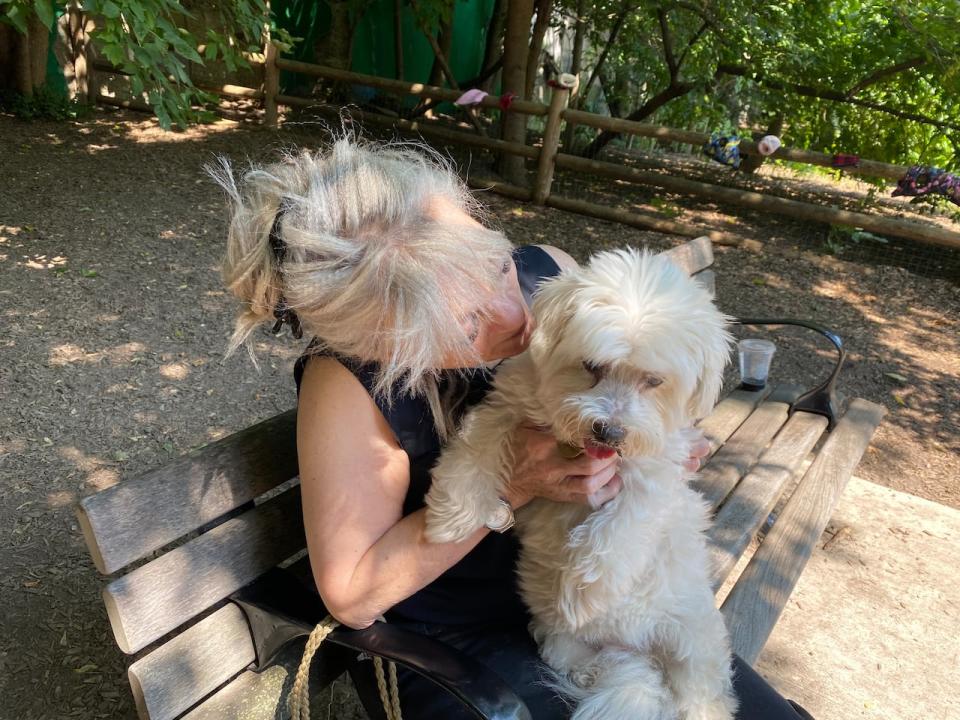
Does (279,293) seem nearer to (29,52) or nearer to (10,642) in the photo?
(10,642)

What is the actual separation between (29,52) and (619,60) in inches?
302

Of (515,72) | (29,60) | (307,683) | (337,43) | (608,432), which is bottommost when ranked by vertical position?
(307,683)

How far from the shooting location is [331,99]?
10250mm

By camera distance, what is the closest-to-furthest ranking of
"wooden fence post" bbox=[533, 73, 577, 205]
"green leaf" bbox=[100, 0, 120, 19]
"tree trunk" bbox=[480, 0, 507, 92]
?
"green leaf" bbox=[100, 0, 120, 19] < "wooden fence post" bbox=[533, 73, 577, 205] < "tree trunk" bbox=[480, 0, 507, 92]

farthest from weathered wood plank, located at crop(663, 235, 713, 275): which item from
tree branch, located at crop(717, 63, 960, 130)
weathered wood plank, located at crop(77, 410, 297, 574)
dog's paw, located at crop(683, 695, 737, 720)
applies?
tree branch, located at crop(717, 63, 960, 130)

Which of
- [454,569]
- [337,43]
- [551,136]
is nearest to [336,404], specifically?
[454,569]

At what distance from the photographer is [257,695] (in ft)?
5.68

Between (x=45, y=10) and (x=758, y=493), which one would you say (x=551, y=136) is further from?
(x=758, y=493)

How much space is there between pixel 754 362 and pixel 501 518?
2299mm

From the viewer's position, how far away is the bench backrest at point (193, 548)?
4.86 ft

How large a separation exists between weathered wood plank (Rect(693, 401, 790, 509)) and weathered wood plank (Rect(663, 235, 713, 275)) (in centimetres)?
69

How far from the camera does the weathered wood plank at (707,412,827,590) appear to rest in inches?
93.4

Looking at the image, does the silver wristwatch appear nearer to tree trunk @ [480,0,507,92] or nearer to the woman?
the woman

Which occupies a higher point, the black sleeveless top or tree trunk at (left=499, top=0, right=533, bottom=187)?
tree trunk at (left=499, top=0, right=533, bottom=187)
